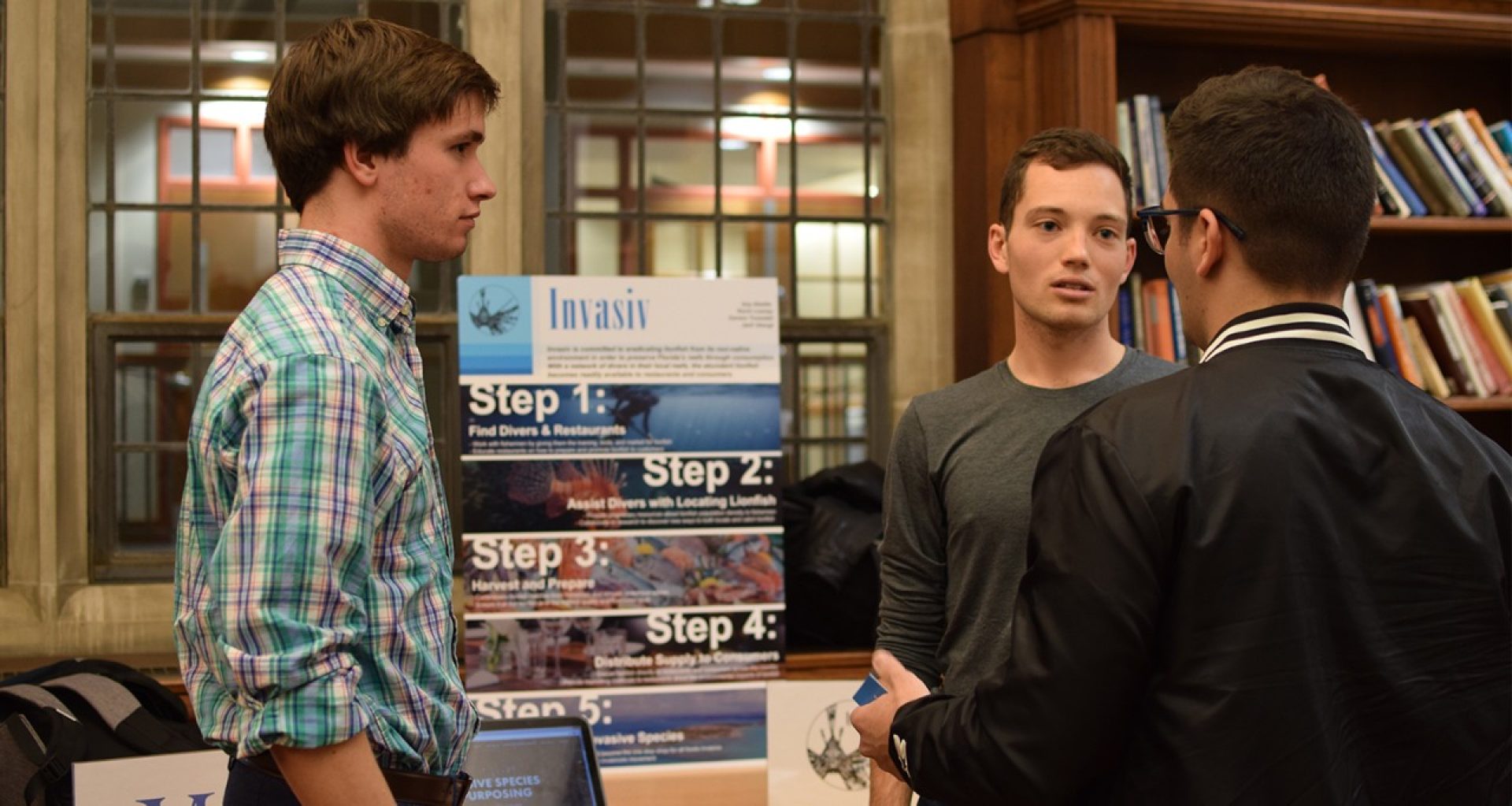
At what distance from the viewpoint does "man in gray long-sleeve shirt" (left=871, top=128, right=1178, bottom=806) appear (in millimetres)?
1848

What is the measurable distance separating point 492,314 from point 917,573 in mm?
1452

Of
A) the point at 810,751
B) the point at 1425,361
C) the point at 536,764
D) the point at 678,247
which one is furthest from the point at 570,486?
the point at 1425,361

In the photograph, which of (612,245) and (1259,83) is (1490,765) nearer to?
(1259,83)

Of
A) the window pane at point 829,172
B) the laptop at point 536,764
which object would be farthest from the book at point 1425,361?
the laptop at point 536,764

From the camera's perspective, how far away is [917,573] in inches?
76.0

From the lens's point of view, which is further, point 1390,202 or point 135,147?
point 1390,202

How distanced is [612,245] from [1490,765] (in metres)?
2.87

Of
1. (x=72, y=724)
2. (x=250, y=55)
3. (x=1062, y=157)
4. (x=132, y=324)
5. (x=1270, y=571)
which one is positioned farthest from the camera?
(x=250, y=55)

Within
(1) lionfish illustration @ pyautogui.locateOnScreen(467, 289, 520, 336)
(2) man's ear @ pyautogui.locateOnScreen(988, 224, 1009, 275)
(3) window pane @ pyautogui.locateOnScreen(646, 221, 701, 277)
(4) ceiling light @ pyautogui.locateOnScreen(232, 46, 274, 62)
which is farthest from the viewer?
(3) window pane @ pyautogui.locateOnScreen(646, 221, 701, 277)

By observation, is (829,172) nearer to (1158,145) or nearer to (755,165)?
(755,165)

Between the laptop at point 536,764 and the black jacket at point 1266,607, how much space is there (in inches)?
61.4

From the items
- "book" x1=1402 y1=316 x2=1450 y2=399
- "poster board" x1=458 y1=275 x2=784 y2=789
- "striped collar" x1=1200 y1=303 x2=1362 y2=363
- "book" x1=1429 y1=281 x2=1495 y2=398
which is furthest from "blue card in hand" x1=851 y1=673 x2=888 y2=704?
"book" x1=1429 y1=281 x2=1495 y2=398

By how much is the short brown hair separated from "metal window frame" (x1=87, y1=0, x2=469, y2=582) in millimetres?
2228

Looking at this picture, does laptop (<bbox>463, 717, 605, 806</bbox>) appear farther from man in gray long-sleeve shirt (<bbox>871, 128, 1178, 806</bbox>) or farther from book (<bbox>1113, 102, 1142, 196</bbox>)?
book (<bbox>1113, 102, 1142, 196</bbox>)
